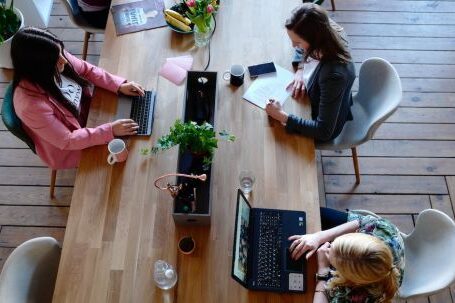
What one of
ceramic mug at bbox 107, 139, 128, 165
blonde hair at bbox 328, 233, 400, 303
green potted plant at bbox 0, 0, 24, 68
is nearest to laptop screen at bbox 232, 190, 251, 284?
blonde hair at bbox 328, 233, 400, 303

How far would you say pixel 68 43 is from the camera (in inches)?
136

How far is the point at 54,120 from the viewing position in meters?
2.00

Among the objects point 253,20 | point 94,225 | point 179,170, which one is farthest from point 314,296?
point 253,20

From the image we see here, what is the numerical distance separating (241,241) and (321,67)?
101 centimetres

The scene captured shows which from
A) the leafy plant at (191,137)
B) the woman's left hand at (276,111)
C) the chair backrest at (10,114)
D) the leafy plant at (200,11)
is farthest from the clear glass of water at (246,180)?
the chair backrest at (10,114)

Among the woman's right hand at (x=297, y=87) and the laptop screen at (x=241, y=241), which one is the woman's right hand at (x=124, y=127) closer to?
the laptop screen at (x=241, y=241)

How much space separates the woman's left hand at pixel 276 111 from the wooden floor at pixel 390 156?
97 centimetres

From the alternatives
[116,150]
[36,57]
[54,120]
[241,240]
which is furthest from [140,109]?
[241,240]

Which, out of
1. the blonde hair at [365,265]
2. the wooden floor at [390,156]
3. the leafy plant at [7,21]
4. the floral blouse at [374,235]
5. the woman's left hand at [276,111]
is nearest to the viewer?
the blonde hair at [365,265]

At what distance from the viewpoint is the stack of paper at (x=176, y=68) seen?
222 cm

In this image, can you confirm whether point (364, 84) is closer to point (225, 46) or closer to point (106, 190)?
point (225, 46)

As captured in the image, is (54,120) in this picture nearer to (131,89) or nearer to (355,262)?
(131,89)

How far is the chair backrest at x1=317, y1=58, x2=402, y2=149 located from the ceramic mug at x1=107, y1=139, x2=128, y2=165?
1.16 meters

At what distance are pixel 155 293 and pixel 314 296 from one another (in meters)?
0.66
